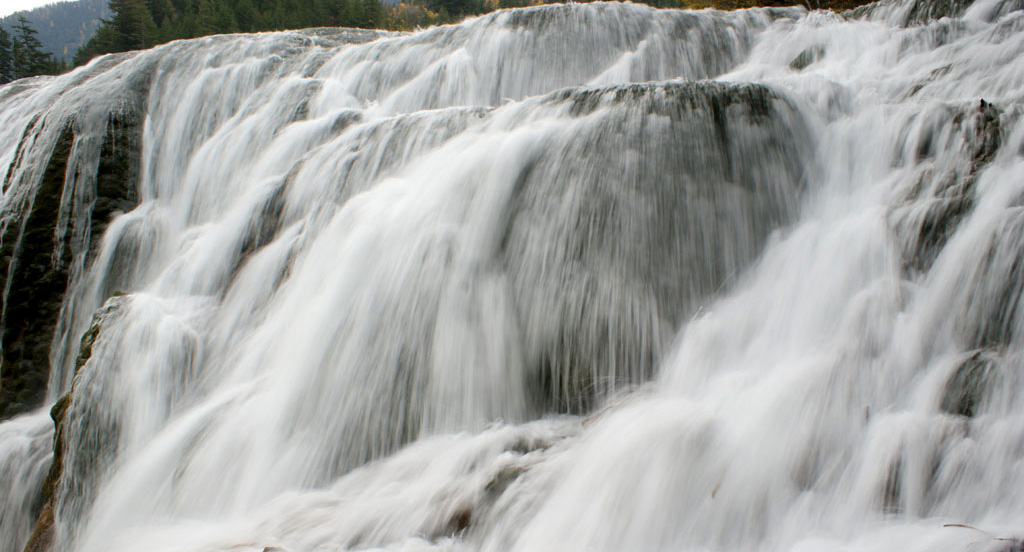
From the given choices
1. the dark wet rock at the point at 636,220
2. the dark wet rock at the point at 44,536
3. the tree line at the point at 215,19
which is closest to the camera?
the dark wet rock at the point at 636,220

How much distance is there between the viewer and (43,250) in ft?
24.1

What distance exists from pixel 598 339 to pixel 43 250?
682 cm

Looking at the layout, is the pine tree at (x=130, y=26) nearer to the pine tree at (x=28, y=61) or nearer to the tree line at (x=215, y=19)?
the tree line at (x=215, y=19)

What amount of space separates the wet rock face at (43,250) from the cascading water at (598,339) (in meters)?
0.07

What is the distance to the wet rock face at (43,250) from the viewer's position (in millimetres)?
6617

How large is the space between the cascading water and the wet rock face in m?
0.07

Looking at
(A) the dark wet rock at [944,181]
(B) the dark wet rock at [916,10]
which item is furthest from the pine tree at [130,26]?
(A) the dark wet rock at [944,181]

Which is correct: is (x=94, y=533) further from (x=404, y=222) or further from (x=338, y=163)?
(x=338, y=163)

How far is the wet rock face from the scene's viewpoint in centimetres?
662

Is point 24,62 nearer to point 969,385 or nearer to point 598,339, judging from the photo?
point 598,339

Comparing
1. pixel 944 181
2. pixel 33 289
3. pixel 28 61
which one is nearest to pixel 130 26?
pixel 28 61

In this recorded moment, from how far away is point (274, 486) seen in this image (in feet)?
12.0

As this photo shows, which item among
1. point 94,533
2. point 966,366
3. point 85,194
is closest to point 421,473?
point 94,533

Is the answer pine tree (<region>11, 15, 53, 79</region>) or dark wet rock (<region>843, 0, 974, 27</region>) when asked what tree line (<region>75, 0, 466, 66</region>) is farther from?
dark wet rock (<region>843, 0, 974, 27</region>)
